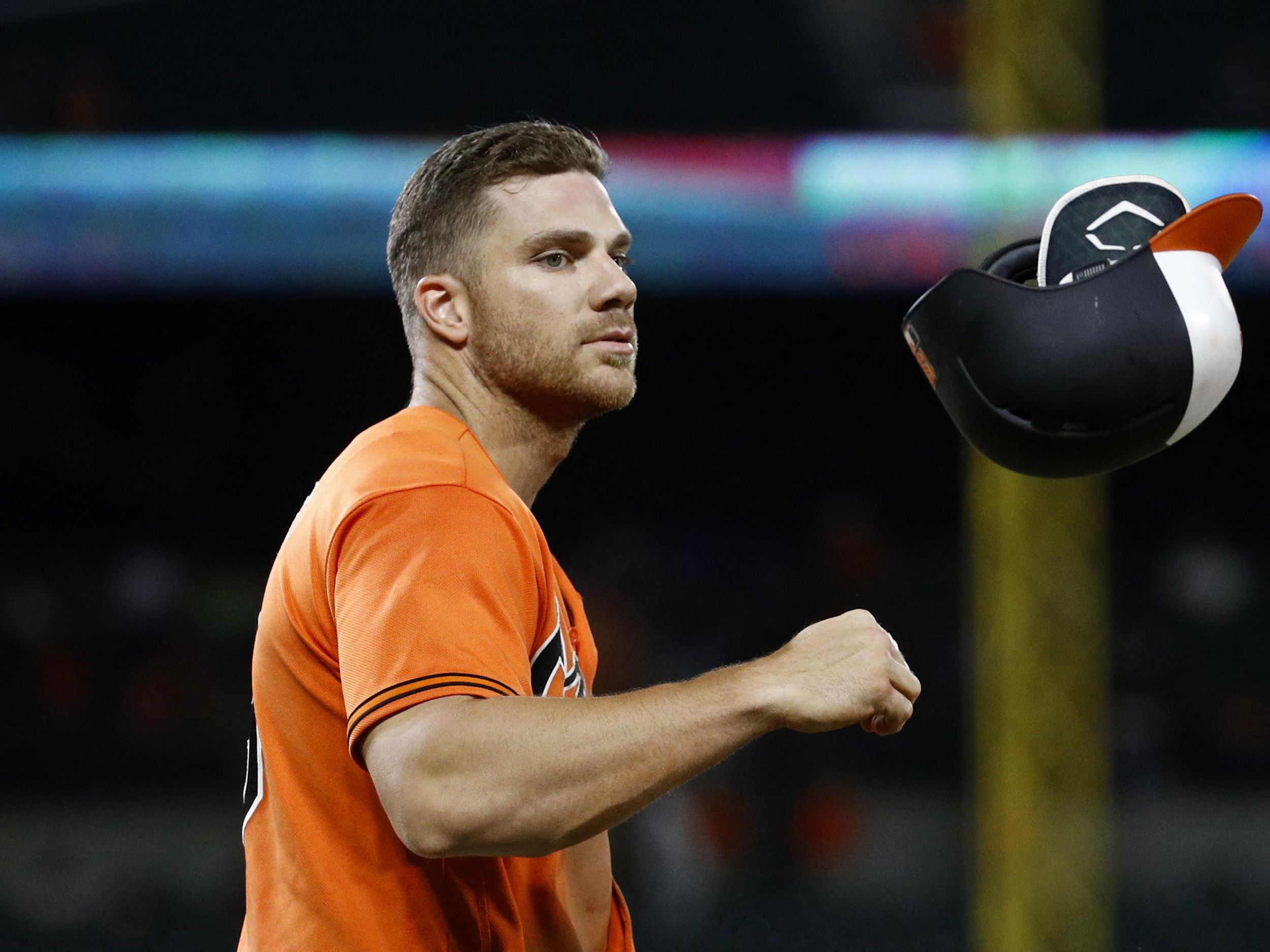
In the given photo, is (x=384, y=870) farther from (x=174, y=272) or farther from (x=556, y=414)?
(x=174, y=272)

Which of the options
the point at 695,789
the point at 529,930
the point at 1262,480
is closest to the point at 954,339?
the point at 529,930

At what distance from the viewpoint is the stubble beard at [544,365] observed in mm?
1800

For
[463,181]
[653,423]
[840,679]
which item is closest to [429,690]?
[840,679]

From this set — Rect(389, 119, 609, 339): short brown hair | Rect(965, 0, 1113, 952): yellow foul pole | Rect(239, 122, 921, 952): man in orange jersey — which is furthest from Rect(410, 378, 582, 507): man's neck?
Rect(965, 0, 1113, 952): yellow foul pole

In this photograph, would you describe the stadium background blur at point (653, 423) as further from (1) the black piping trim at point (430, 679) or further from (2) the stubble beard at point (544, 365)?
(1) the black piping trim at point (430, 679)

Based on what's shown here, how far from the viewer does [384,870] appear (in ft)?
5.04

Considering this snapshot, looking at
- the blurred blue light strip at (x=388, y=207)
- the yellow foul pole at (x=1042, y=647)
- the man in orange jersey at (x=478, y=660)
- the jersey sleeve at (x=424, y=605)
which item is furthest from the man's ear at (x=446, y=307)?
the blurred blue light strip at (x=388, y=207)

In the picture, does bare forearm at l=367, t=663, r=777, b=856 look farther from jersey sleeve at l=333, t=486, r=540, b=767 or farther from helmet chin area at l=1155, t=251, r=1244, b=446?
helmet chin area at l=1155, t=251, r=1244, b=446

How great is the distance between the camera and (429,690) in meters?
1.33

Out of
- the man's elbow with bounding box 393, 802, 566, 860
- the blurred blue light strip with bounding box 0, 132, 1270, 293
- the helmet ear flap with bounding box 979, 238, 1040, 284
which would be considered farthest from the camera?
the blurred blue light strip with bounding box 0, 132, 1270, 293

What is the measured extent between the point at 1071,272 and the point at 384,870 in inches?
37.5

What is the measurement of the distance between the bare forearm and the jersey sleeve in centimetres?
3

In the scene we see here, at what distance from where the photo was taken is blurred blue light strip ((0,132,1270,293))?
8.47 meters

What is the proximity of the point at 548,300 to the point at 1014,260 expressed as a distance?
0.54m
